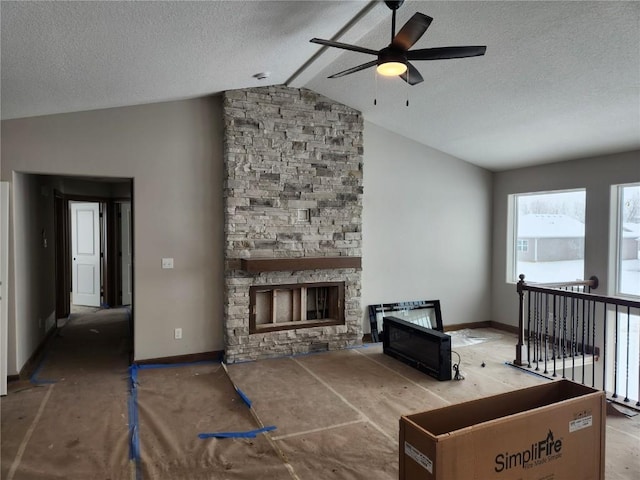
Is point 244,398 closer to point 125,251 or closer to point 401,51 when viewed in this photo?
point 401,51

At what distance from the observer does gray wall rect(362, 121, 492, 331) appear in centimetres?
574

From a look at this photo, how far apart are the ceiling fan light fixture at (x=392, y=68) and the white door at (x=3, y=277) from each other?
337cm

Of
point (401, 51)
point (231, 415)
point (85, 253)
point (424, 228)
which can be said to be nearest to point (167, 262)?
point (231, 415)

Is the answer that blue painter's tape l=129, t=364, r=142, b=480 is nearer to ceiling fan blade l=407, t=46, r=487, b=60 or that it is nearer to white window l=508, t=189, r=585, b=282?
ceiling fan blade l=407, t=46, r=487, b=60

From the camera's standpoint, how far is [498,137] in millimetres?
5219

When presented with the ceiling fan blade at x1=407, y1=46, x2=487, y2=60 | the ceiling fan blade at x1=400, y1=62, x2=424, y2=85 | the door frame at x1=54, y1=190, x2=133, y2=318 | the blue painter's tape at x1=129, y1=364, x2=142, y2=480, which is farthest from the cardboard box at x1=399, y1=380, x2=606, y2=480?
the door frame at x1=54, y1=190, x2=133, y2=318

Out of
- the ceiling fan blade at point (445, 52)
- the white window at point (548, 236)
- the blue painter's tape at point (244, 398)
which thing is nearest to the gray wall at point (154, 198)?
the blue painter's tape at point (244, 398)

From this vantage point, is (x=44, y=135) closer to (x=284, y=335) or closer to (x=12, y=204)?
(x=12, y=204)

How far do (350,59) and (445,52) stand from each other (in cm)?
151

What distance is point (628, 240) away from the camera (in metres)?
4.88

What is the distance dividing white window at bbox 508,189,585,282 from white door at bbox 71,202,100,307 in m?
7.18

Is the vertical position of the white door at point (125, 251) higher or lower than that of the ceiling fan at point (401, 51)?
lower

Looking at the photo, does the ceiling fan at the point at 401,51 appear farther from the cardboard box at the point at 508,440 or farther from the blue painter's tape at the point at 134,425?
the blue painter's tape at the point at 134,425

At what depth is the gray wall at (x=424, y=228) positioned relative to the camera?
574 centimetres
